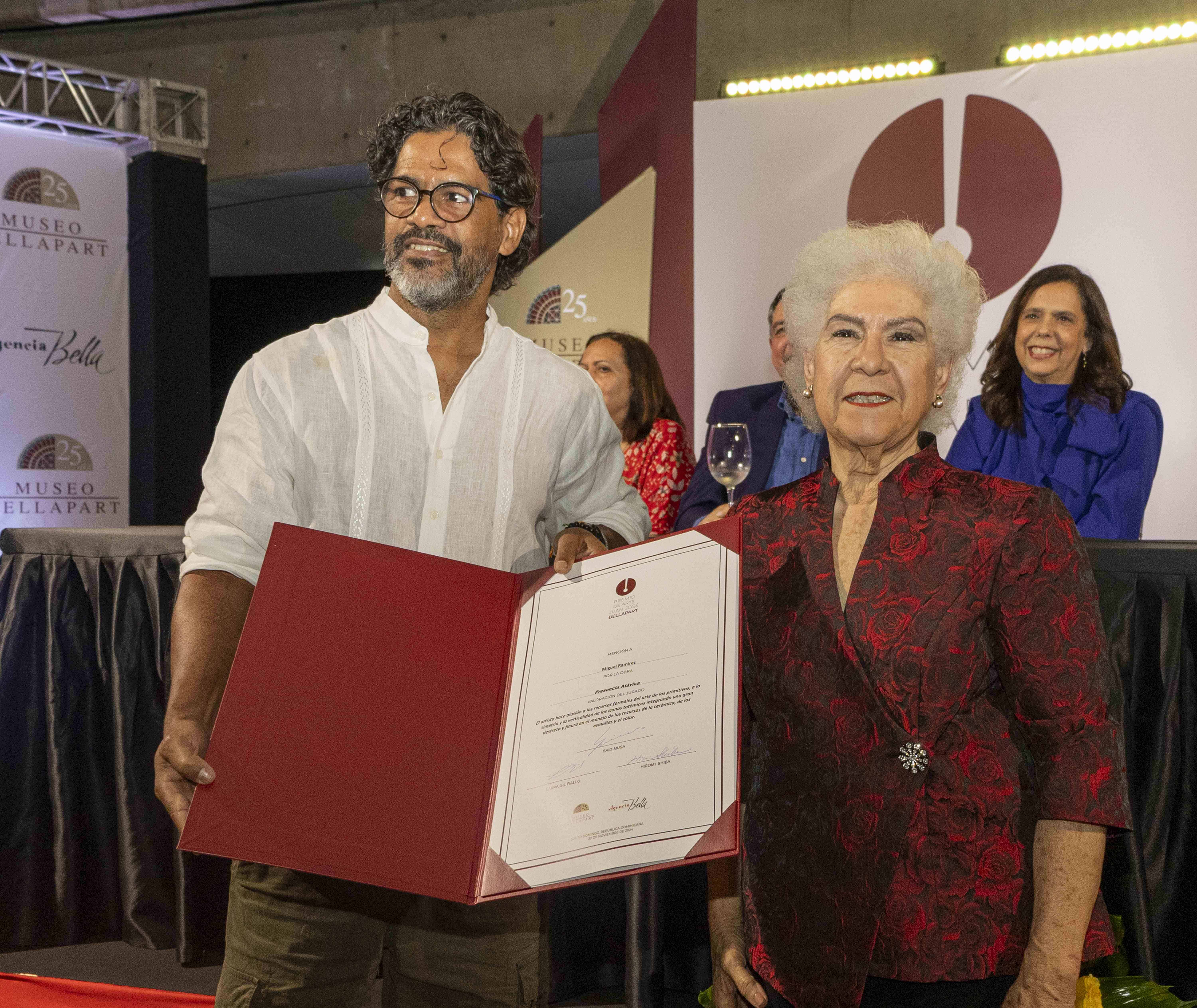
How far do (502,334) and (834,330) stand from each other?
20.7 inches

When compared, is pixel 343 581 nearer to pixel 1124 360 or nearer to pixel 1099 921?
pixel 1099 921

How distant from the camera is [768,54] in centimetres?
627

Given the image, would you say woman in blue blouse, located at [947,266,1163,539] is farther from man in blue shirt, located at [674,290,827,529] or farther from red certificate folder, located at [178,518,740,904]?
red certificate folder, located at [178,518,740,904]

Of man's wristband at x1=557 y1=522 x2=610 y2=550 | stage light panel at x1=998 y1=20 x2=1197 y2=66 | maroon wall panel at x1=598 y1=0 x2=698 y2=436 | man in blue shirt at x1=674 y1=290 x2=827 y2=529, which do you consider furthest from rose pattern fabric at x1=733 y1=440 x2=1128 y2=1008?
stage light panel at x1=998 y1=20 x2=1197 y2=66

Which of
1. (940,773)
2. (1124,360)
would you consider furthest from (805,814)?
(1124,360)

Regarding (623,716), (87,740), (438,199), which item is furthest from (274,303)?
(623,716)

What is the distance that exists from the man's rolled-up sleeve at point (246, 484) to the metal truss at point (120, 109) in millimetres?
5417

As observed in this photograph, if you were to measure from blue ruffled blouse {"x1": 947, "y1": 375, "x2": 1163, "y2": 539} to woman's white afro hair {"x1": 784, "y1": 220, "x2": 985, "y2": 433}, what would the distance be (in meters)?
2.00

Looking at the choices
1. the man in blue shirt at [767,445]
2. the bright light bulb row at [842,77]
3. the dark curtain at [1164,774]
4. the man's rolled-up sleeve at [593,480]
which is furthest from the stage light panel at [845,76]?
the man's rolled-up sleeve at [593,480]

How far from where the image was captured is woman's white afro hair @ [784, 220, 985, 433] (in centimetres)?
129

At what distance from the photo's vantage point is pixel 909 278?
1.29 meters

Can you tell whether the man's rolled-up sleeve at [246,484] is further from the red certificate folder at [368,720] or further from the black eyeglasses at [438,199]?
the black eyeglasses at [438,199]

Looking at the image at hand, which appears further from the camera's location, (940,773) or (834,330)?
(834,330)

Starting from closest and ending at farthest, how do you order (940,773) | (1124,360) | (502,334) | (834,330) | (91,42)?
(940,773), (834,330), (502,334), (1124,360), (91,42)
